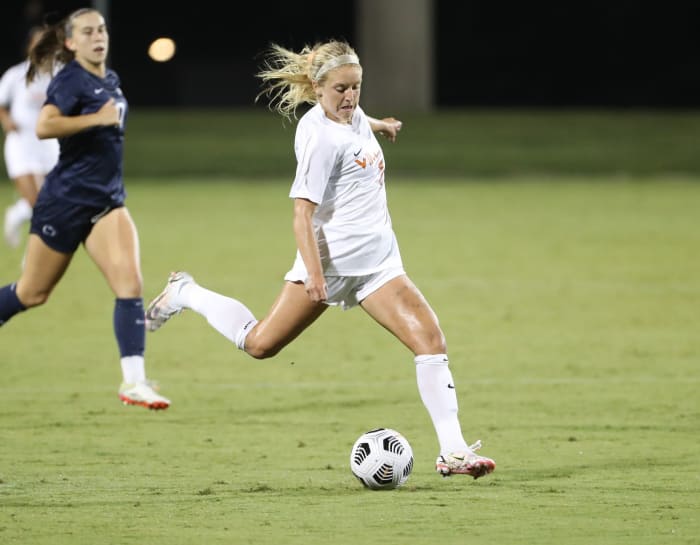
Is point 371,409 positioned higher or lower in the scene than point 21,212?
higher

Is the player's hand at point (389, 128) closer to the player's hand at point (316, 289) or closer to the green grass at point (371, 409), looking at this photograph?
the player's hand at point (316, 289)

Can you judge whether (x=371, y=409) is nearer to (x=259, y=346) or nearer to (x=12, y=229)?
(x=259, y=346)

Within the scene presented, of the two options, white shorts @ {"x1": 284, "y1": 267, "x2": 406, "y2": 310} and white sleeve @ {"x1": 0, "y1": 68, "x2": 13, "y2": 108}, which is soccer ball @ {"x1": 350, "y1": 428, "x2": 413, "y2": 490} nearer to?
white shorts @ {"x1": 284, "y1": 267, "x2": 406, "y2": 310}

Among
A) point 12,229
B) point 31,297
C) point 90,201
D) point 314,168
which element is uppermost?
point 314,168

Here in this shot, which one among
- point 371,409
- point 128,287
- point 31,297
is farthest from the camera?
point 371,409

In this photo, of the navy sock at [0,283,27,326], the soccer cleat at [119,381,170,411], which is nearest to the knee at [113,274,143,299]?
the soccer cleat at [119,381,170,411]

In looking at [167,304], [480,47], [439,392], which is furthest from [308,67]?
[480,47]

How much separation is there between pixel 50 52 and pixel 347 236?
3.04 metres

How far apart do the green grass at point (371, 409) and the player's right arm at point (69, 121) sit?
5.63ft

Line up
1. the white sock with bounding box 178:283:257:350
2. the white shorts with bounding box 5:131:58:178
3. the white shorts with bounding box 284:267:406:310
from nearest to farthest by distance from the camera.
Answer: the white shorts with bounding box 284:267:406:310 → the white sock with bounding box 178:283:257:350 → the white shorts with bounding box 5:131:58:178

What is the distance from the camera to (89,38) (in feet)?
29.1

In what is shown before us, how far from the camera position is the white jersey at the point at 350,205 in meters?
7.25

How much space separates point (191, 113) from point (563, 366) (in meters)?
25.3

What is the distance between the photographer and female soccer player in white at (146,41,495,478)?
7137 mm
